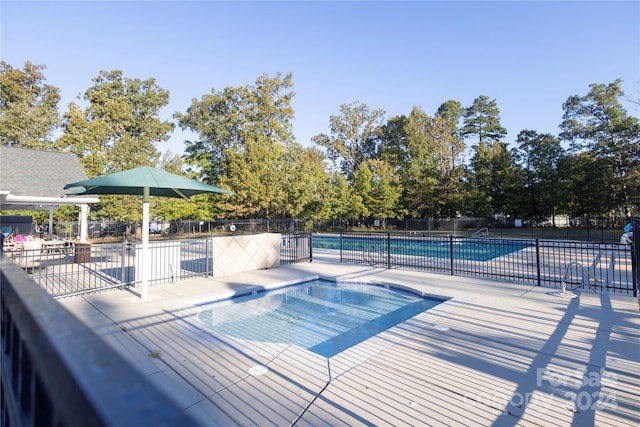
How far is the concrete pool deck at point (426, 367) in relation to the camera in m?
2.99

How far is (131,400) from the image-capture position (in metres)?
0.45

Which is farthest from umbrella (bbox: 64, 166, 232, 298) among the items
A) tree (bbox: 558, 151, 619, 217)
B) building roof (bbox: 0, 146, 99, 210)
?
tree (bbox: 558, 151, 619, 217)

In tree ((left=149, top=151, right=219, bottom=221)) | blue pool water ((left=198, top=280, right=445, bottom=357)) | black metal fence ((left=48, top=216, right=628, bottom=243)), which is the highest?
tree ((left=149, top=151, right=219, bottom=221))

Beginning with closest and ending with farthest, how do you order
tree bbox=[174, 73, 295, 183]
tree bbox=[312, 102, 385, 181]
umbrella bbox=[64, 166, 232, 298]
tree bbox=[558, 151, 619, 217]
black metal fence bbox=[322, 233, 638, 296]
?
umbrella bbox=[64, 166, 232, 298] → black metal fence bbox=[322, 233, 638, 296] → tree bbox=[558, 151, 619, 217] → tree bbox=[174, 73, 295, 183] → tree bbox=[312, 102, 385, 181]

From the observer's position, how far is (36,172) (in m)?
13.7

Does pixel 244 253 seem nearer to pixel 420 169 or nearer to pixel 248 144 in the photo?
pixel 248 144

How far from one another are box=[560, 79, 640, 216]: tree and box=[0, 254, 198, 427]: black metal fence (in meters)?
31.4

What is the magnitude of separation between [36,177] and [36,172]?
718 mm

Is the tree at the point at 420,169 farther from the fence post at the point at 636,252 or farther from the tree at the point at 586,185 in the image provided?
the fence post at the point at 636,252

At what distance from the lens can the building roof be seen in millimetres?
11359

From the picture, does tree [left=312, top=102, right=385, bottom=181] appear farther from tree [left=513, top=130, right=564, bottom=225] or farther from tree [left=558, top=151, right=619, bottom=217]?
tree [left=558, top=151, right=619, bottom=217]

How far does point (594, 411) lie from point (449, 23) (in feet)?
50.4

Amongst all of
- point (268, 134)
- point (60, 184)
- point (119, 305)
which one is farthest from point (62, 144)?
point (119, 305)

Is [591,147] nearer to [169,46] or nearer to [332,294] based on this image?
[332,294]
